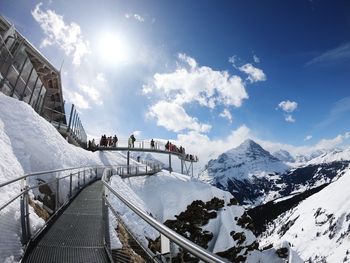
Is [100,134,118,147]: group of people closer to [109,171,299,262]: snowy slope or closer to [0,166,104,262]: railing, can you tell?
[109,171,299,262]: snowy slope

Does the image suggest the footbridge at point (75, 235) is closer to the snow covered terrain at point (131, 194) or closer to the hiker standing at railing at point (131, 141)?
the snow covered terrain at point (131, 194)

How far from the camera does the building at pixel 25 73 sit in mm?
28188

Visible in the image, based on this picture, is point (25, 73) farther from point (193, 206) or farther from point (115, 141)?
point (193, 206)

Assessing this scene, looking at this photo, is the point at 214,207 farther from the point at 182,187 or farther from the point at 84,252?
the point at 84,252

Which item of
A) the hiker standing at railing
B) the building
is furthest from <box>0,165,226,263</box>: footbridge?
the hiker standing at railing

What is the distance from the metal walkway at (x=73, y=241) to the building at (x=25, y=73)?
18247 millimetres

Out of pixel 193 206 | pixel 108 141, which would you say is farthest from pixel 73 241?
pixel 108 141

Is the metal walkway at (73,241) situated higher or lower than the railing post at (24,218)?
lower

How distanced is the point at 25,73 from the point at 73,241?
2980 centimetres

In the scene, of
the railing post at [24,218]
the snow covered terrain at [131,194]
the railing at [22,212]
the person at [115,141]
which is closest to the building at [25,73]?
the snow covered terrain at [131,194]

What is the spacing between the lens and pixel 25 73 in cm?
3416

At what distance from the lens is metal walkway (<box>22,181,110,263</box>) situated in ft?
23.3

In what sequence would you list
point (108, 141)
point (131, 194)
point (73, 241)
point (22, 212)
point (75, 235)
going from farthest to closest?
point (108, 141)
point (131, 194)
point (75, 235)
point (73, 241)
point (22, 212)

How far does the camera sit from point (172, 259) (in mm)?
3750
